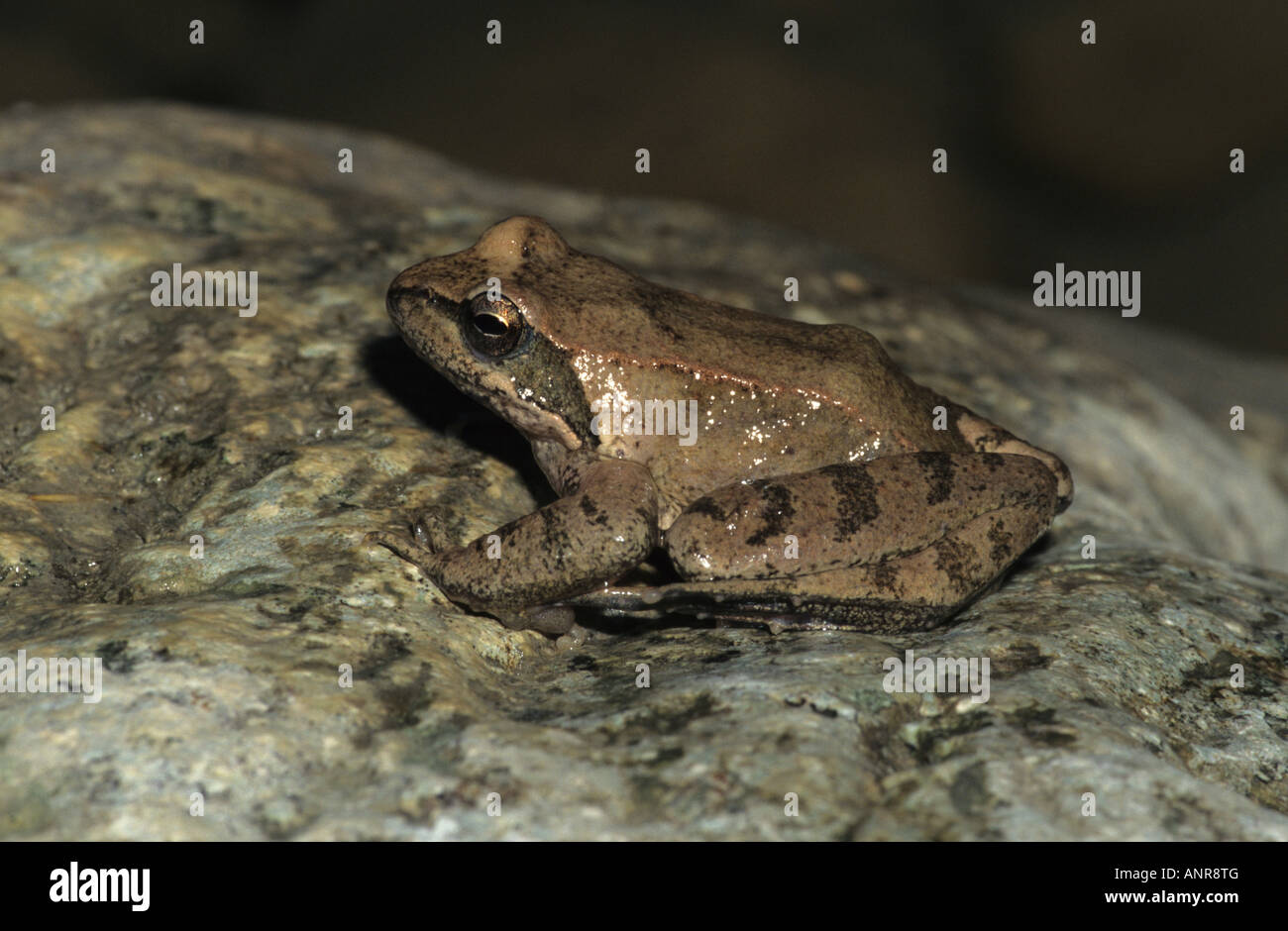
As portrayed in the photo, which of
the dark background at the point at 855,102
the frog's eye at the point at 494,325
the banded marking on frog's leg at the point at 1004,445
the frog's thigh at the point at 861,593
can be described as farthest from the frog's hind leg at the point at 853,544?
the dark background at the point at 855,102

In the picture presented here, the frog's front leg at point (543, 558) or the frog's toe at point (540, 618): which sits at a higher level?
the frog's front leg at point (543, 558)

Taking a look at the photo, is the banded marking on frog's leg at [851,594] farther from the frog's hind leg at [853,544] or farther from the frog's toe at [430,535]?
the frog's toe at [430,535]

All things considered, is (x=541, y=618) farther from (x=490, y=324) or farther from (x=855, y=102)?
(x=855, y=102)

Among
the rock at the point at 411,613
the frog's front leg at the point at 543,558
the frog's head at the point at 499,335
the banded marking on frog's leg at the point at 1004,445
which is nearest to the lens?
the rock at the point at 411,613

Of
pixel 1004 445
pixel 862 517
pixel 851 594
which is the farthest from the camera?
pixel 1004 445

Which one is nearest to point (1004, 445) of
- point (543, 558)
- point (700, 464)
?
point (700, 464)

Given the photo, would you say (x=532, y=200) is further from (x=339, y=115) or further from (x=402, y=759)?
(x=339, y=115)

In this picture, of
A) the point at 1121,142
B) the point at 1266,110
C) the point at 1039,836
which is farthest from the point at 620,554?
the point at 1266,110
